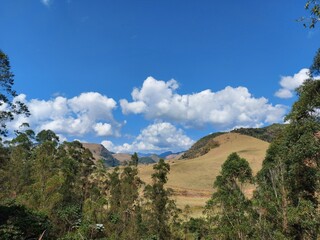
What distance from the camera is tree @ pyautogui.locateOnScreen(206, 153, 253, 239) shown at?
25.7 metres

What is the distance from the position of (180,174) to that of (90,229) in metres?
97.7

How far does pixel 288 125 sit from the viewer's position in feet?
85.9

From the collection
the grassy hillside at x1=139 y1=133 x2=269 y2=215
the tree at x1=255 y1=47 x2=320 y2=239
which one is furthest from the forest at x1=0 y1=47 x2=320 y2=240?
the grassy hillside at x1=139 y1=133 x2=269 y2=215

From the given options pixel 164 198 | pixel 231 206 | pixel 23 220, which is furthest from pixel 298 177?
pixel 23 220

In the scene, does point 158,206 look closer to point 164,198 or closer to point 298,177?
point 164,198

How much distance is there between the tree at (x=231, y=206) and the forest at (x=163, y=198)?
0.25 ft

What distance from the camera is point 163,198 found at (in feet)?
104

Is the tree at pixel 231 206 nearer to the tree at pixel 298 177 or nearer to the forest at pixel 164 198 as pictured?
the forest at pixel 164 198

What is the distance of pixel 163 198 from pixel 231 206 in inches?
243

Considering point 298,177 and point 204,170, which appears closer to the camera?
point 298,177

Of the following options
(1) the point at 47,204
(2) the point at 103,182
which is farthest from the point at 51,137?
(1) the point at 47,204

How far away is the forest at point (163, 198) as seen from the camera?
73.6 ft

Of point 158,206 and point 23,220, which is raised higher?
point 158,206

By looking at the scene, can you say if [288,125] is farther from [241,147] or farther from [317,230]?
[241,147]
